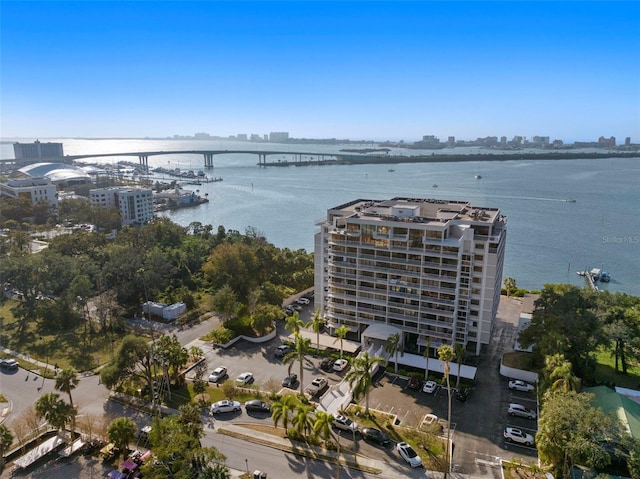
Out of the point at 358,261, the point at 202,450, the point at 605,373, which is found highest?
the point at 358,261

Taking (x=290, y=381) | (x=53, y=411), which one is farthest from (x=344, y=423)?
(x=53, y=411)

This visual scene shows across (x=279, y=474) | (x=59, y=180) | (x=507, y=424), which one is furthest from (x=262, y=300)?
(x=59, y=180)

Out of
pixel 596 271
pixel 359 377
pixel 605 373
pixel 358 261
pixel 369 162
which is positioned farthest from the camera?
pixel 369 162

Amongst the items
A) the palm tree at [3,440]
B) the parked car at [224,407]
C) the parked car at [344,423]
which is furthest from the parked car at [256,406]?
the palm tree at [3,440]

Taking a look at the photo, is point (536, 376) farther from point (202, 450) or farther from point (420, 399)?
point (202, 450)

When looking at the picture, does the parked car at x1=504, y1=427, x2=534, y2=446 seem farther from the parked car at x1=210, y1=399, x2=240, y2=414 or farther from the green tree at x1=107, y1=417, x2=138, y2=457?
the green tree at x1=107, y1=417, x2=138, y2=457

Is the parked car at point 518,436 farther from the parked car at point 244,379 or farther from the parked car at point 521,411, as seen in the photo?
the parked car at point 244,379
